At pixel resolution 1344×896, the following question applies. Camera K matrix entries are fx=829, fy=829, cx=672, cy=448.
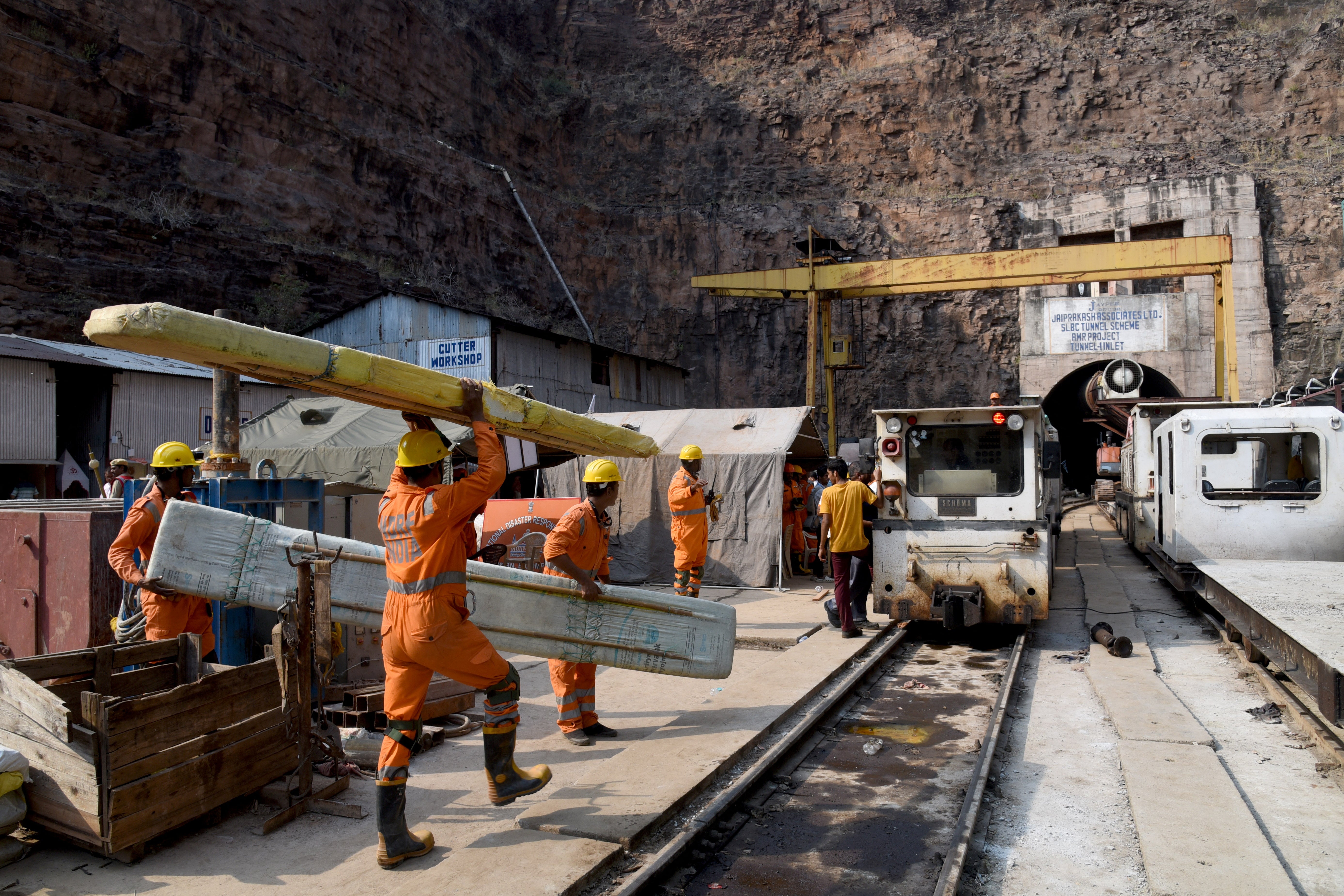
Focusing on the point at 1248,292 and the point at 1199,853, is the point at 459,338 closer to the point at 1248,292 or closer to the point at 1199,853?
the point at 1199,853

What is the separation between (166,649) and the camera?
466 cm

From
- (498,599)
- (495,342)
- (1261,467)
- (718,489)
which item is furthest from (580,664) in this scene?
(495,342)

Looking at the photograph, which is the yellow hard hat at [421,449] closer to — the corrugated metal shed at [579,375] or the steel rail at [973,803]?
the steel rail at [973,803]

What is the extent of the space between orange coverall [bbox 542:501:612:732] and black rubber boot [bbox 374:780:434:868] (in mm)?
1737

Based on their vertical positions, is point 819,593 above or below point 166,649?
below

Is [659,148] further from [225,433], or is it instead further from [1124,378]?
[225,433]

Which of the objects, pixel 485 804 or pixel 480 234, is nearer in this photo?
pixel 485 804

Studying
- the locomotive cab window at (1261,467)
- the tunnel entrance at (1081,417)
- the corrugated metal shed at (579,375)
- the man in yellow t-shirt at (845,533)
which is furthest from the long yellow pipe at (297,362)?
the tunnel entrance at (1081,417)

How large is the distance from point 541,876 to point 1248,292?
3196 cm

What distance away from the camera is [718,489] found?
42.3 feet

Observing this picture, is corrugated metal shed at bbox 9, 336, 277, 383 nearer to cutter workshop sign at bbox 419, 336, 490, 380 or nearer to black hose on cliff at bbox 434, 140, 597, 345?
cutter workshop sign at bbox 419, 336, 490, 380

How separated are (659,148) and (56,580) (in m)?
35.4

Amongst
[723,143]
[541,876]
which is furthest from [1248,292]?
[541,876]

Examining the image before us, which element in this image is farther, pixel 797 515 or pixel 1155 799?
pixel 797 515
